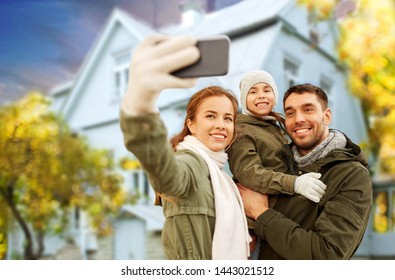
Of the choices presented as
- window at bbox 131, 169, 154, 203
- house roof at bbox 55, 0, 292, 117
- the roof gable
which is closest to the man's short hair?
house roof at bbox 55, 0, 292, 117

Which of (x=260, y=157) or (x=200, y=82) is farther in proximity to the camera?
(x=200, y=82)

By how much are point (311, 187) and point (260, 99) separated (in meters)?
0.23

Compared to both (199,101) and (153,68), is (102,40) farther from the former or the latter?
(153,68)

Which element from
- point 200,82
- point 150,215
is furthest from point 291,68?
point 150,215

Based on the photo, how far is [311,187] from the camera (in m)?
1.10

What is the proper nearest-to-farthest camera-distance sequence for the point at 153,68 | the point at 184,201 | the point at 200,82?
the point at 153,68, the point at 184,201, the point at 200,82

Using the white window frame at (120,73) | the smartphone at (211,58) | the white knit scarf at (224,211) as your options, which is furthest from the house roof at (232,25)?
the smartphone at (211,58)

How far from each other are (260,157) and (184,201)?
0.73 ft

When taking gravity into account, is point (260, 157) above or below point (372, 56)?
below

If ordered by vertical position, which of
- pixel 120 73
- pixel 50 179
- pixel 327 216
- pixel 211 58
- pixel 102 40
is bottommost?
pixel 327 216

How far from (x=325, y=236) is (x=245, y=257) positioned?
0.16 m

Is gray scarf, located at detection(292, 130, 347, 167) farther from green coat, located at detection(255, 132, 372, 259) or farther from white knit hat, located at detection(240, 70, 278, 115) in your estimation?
white knit hat, located at detection(240, 70, 278, 115)

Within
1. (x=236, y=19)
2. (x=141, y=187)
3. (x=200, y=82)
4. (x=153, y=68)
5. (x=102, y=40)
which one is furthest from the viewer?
(x=141, y=187)
